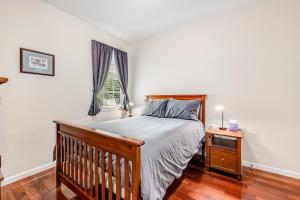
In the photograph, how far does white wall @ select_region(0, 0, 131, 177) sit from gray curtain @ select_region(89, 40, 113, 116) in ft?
0.41

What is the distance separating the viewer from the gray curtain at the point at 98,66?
3012 millimetres

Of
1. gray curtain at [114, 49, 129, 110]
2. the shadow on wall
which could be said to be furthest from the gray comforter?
gray curtain at [114, 49, 129, 110]

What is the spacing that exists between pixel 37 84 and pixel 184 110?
7.81 feet

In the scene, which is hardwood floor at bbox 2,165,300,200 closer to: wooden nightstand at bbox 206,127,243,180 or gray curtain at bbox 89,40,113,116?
wooden nightstand at bbox 206,127,243,180

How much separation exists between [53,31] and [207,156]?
10.4ft

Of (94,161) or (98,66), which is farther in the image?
(98,66)

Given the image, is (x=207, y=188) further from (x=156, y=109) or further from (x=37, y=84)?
(x=37, y=84)

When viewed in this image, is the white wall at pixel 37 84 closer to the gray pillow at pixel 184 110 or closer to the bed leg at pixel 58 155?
the bed leg at pixel 58 155

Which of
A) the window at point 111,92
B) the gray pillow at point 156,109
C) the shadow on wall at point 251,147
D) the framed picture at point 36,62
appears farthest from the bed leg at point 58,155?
the shadow on wall at point 251,147

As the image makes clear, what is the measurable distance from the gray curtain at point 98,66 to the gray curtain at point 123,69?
265 millimetres

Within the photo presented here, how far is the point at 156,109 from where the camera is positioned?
9.73ft

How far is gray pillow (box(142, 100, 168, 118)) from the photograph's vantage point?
9.53 feet

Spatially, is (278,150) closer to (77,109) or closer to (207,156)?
(207,156)

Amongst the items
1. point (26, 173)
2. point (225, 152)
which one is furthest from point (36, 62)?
point (225, 152)
